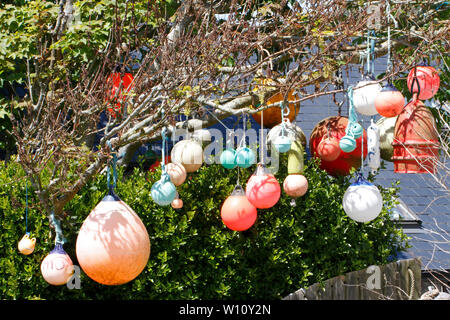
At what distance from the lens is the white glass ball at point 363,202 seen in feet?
14.0

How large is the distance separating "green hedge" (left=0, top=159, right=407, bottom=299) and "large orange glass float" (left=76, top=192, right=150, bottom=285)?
111cm

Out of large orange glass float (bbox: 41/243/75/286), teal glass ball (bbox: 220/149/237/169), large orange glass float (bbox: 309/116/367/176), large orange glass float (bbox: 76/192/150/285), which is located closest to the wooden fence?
large orange glass float (bbox: 309/116/367/176)

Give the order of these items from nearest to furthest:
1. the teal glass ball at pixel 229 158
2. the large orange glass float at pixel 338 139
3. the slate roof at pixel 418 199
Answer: the teal glass ball at pixel 229 158, the large orange glass float at pixel 338 139, the slate roof at pixel 418 199

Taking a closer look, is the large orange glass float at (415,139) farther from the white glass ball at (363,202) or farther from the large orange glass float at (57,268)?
the large orange glass float at (57,268)

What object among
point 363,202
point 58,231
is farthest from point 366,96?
point 58,231

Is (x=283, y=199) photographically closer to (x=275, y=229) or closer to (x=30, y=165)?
(x=275, y=229)

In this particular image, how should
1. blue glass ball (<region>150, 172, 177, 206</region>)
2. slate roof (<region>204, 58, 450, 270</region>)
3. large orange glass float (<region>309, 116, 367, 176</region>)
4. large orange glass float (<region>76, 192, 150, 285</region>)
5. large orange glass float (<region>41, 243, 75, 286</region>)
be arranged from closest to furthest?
1. large orange glass float (<region>76, 192, 150, 285</region>)
2. large orange glass float (<region>41, 243, 75, 286</region>)
3. blue glass ball (<region>150, 172, 177, 206</region>)
4. large orange glass float (<region>309, 116, 367, 176</region>)
5. slate roof (<region>204, 58, 450, 270</region>)

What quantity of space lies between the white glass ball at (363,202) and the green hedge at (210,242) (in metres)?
0.98

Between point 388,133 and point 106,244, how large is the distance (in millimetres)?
2933

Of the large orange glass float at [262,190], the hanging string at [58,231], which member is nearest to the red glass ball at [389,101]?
the large orange glass float at [262,190]

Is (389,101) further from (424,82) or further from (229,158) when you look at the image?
(229,158)

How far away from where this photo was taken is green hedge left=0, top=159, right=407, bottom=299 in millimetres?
4684

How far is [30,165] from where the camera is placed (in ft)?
13.0

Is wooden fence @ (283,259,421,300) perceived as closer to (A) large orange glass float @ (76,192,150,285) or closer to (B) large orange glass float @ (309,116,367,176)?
(B) large orange glass float @ (309,116,367,176)
